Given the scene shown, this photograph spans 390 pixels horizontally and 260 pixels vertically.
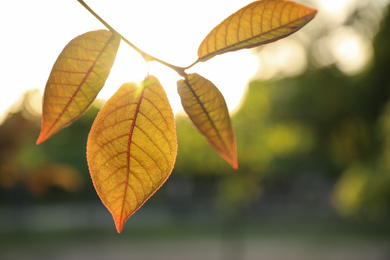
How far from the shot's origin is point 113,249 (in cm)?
1188

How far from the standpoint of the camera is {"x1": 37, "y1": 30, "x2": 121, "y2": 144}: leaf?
0.95ft

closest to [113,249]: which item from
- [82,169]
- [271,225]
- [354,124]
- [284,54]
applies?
[82,169]

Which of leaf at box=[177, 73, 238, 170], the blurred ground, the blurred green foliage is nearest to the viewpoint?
leaf at box=[177, 73, 238, 170]

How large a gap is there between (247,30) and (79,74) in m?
0.13

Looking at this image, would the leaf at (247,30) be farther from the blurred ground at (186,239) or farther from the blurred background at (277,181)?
the blurred ground at (186,239)

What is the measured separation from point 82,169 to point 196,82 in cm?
1603

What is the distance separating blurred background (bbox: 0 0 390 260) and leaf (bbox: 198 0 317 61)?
768 cm

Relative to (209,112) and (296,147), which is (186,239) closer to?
(296,147)

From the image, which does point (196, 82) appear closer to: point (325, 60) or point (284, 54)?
point (284, 54)

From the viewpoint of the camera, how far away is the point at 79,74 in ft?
0.99

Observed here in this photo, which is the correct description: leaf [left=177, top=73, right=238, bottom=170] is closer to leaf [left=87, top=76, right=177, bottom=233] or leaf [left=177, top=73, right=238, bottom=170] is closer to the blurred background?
leaf [left=87, top=76, right=177, bottom=233]

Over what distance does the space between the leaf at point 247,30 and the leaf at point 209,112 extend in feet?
0.12

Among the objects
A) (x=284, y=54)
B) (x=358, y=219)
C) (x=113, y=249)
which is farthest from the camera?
(x=358, y=219)

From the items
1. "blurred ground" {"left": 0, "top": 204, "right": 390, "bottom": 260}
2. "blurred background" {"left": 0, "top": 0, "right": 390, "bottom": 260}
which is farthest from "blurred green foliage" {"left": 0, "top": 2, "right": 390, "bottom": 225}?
"blurred ground" {"left": 0, "top": 204, "right": 390, "bottom": 260}
